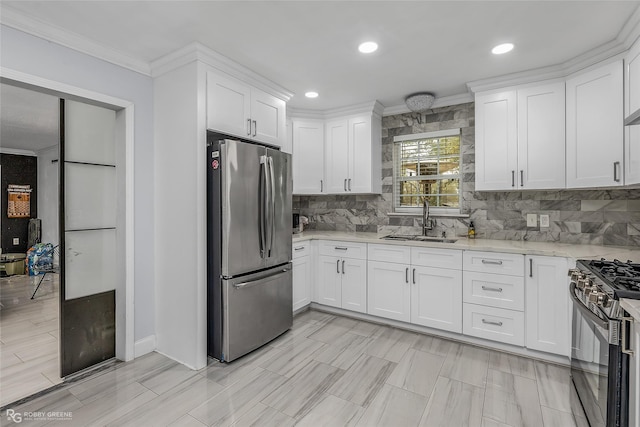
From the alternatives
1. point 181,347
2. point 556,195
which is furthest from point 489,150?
point 181,347

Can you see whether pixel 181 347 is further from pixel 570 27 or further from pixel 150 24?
pixel 570 27

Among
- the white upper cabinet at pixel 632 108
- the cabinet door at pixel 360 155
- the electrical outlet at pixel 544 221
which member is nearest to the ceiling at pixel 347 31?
the white upper cabinet at pixel 632 108

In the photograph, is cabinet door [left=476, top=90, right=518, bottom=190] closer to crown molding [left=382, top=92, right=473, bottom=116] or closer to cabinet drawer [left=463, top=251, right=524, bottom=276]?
crown molding [left=382, top=92, right=473, bottom=116]

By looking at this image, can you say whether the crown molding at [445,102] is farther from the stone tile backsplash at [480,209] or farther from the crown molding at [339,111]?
the crown molding at [339,111]

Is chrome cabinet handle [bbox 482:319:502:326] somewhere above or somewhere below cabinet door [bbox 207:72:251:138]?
below

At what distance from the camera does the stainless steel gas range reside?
130cm

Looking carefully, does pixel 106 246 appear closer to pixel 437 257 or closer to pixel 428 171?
pixel 437 257

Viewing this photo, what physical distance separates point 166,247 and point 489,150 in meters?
3.12

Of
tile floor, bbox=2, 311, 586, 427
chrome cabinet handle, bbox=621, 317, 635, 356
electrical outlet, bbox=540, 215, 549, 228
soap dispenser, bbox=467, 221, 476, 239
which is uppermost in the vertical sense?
electrical outlet, bbox=540, 215, 549, 228

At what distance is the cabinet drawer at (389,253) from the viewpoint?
3074 mm

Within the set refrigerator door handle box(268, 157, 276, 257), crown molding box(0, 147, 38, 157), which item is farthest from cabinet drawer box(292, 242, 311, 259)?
crown molding box(0, 147, 38, 157)

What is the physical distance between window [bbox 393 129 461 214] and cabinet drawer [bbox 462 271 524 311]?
3.36 ft

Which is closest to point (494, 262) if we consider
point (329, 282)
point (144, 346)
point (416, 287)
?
point (416, 287)

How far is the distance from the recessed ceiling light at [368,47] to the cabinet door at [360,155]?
1291mm
